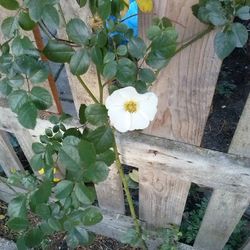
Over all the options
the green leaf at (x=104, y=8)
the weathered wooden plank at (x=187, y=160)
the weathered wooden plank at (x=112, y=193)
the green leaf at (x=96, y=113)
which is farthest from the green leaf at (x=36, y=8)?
the weathered wooden plank at (x=112, y=193)

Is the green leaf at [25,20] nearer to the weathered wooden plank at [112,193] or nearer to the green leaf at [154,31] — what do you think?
the green leaf at [154,31]

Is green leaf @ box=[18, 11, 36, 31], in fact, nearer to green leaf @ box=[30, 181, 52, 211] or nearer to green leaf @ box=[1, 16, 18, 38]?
green leaf @ box=[1, 16, 18, 38]

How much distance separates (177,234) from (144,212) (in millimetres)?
199

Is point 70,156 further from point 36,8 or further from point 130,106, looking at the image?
point 36,8

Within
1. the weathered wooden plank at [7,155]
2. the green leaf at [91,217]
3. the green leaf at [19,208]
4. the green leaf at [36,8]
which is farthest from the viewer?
the weathered wooden plank at [7,155]

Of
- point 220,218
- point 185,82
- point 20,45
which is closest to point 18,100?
point 20,45

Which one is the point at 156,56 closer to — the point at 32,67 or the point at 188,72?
the point at 188,72

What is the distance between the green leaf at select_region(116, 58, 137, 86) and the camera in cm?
88

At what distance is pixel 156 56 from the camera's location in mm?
901

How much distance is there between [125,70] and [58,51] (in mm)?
180

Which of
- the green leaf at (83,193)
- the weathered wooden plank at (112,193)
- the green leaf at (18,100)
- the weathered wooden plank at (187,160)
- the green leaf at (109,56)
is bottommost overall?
the weathered wooden plank at (112,193)

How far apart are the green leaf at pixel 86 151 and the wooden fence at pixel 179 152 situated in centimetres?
29

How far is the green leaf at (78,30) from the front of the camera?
842mm

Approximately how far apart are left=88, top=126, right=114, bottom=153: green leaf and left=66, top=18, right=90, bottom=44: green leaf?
1.09 feet
